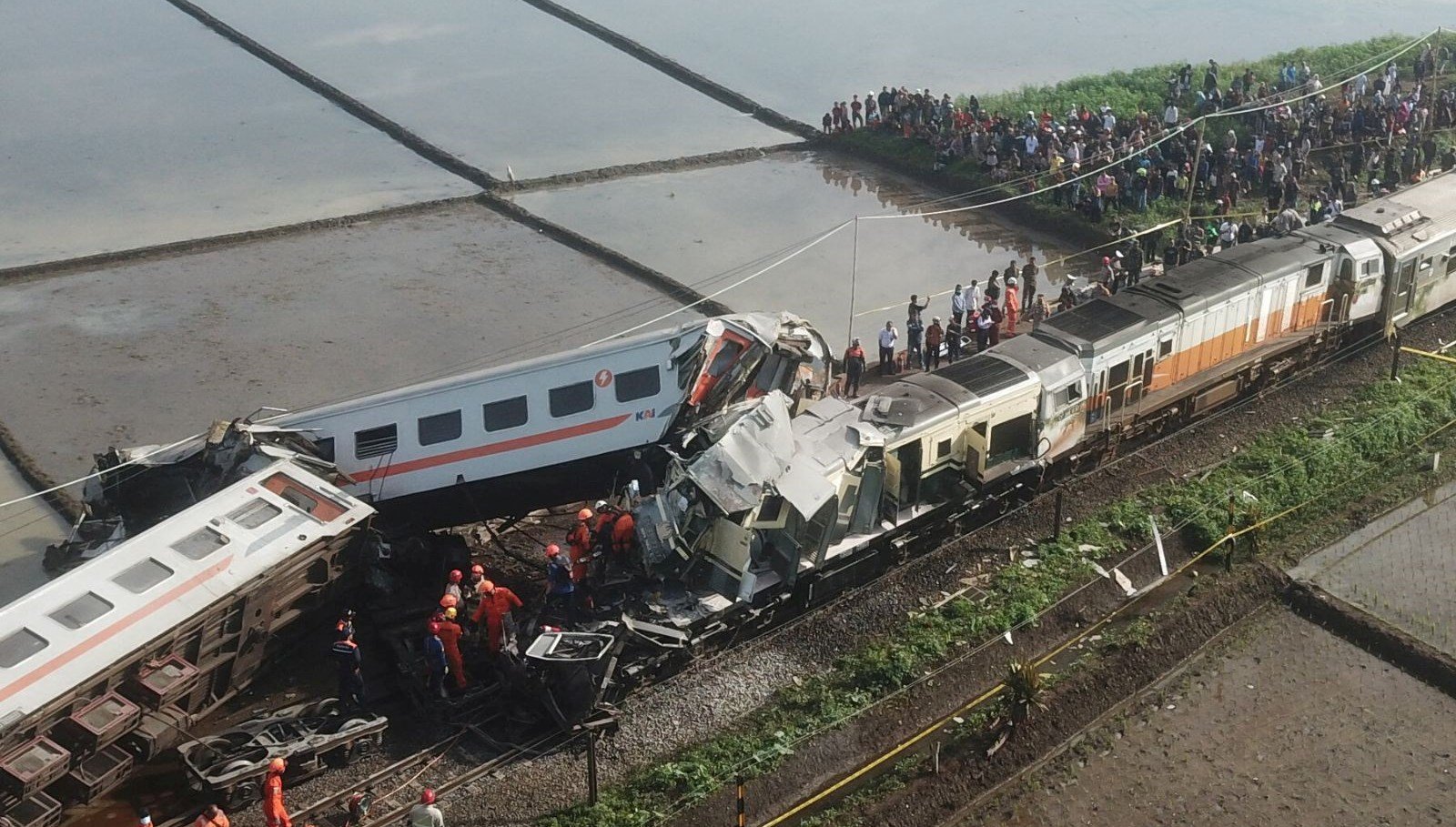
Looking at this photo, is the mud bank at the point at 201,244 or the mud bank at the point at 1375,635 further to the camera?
the mud bank at the point at 201,244

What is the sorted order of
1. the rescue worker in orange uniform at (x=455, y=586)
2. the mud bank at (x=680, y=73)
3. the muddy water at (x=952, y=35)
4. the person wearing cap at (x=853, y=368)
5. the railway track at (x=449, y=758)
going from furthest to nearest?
the muddy water at (x=952, y=35) → the mud bank at (x=680, y=73) → the person wearing cap at (x=853, y=368) → the rescue worker in orange uniform at (x=455, y=586) → the railway track at (x=449, y=758)

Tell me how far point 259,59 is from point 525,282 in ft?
79.0

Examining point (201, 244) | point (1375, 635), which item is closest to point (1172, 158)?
point (1375, 635)

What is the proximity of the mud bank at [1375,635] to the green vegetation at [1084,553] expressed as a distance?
171cm

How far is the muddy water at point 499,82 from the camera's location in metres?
44.6

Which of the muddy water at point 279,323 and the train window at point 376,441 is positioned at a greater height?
the train window at point 376,441

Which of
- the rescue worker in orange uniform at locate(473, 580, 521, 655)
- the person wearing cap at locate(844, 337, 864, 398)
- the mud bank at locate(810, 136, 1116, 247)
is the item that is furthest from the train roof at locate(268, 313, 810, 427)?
the mud bank at locate(810, 136, 1116, 247)

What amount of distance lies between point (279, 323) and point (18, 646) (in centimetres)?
1617

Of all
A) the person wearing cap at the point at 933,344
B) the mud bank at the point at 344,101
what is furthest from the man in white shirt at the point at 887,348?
the mud bank at the point at 344,101

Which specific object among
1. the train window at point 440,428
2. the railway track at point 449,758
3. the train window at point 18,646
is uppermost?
the train window at point 440,428

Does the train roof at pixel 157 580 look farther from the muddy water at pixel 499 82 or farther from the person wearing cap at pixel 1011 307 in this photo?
the muddy water at pixel 499 82

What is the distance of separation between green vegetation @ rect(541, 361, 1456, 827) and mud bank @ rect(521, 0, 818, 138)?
935 inches

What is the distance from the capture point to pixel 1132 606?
68.4 feet

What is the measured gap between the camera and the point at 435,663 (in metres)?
18.2
